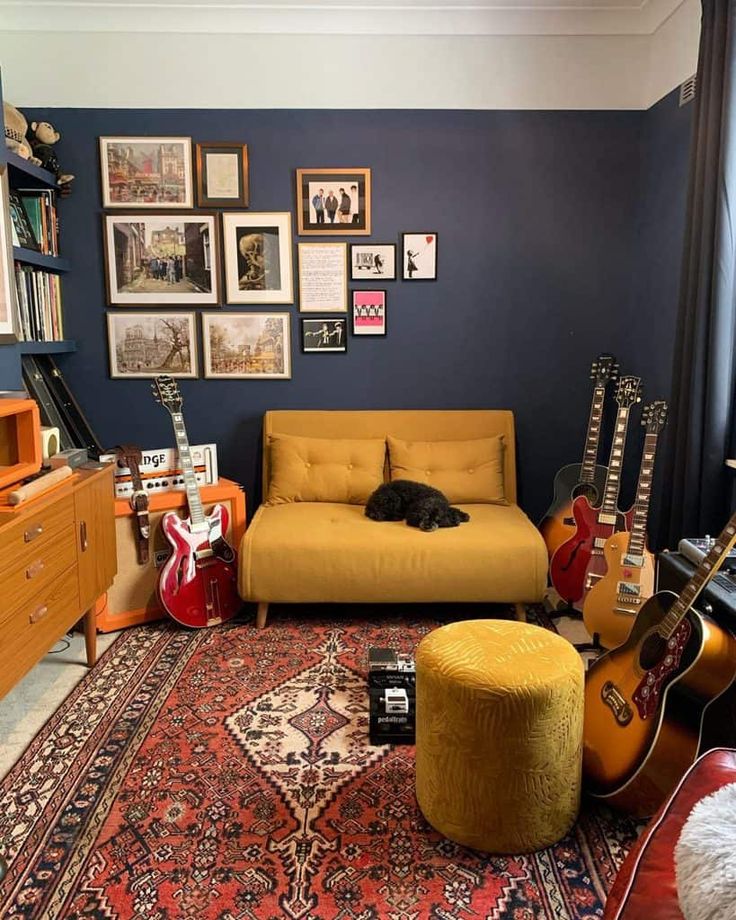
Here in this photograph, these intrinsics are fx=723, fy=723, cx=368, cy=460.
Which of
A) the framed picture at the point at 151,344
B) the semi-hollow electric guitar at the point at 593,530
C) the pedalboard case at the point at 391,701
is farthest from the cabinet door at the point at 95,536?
the semi-hollow electric guitar at the point at 593,530

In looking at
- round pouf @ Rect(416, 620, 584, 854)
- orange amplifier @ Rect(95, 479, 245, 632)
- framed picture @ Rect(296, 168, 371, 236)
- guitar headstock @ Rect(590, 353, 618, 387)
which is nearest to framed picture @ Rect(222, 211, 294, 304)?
framed picture @ Rect(296, 168, 371, 236)

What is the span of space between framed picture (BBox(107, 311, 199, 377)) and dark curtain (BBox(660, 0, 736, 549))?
2.32 metres

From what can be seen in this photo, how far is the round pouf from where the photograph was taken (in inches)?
65.9

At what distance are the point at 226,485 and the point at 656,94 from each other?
2725 millimetres

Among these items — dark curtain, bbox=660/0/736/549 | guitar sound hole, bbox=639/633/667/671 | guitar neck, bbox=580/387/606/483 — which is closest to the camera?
guitar sound hole, bbox=639/633/667/671

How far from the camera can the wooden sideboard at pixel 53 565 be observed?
2035 mm

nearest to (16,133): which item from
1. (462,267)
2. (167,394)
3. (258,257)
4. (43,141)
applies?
(43,141)

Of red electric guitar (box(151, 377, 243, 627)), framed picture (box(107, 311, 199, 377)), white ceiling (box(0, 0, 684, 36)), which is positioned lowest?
red electric guitar (box(151, 377, 243, 627))

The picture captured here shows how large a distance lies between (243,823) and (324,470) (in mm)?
1870

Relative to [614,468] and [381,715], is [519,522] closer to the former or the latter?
[614,468]

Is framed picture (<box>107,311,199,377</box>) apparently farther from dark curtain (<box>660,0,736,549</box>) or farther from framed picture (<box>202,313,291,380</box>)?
dark curtain (<box>660,0,736,549</box>)

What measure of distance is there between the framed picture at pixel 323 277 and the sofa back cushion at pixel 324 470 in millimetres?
695

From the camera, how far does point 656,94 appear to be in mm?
3383

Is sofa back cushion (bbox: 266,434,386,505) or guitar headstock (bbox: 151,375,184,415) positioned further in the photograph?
sofa back cushion (bbox: 266,434,386,505)
